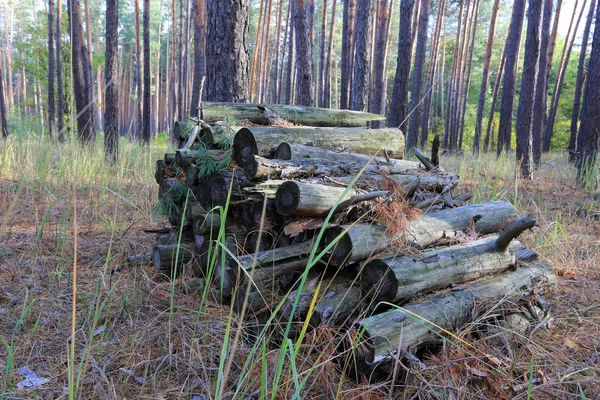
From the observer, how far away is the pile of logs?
1.86 m

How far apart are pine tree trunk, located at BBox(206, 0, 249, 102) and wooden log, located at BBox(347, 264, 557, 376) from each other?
11.6 feet

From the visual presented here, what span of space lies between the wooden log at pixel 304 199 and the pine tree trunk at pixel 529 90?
6.53 metres

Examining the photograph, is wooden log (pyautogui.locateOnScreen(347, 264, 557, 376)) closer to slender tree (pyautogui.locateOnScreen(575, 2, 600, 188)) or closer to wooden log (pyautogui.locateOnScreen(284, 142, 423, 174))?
wooden log (pyautogui.locateOnScreen(284, 142, 423, 174))

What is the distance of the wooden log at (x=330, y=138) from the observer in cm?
275

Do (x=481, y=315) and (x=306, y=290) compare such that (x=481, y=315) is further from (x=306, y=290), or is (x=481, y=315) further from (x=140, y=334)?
(x=140, y=334)

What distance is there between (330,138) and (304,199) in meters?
1.32

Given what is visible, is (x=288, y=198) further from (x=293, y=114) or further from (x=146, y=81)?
(x=146, y=81)

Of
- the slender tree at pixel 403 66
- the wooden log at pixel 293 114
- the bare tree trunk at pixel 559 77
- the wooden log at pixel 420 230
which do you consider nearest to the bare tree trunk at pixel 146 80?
the slender tree at pixel 403 66

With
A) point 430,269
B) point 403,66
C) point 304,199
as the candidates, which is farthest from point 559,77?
point 304,199

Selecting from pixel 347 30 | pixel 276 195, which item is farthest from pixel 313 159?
pixel 347 30

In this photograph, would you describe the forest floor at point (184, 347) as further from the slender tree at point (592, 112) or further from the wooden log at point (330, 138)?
the slender tree at point (592, 112)

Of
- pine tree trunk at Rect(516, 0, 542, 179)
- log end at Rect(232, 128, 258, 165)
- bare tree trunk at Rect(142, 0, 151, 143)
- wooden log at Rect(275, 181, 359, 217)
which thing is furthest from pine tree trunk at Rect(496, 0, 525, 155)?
bare tree trunk at Rect(142, 0, 151, 143)

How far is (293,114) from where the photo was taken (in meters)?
3.60

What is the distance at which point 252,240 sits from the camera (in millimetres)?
2432
